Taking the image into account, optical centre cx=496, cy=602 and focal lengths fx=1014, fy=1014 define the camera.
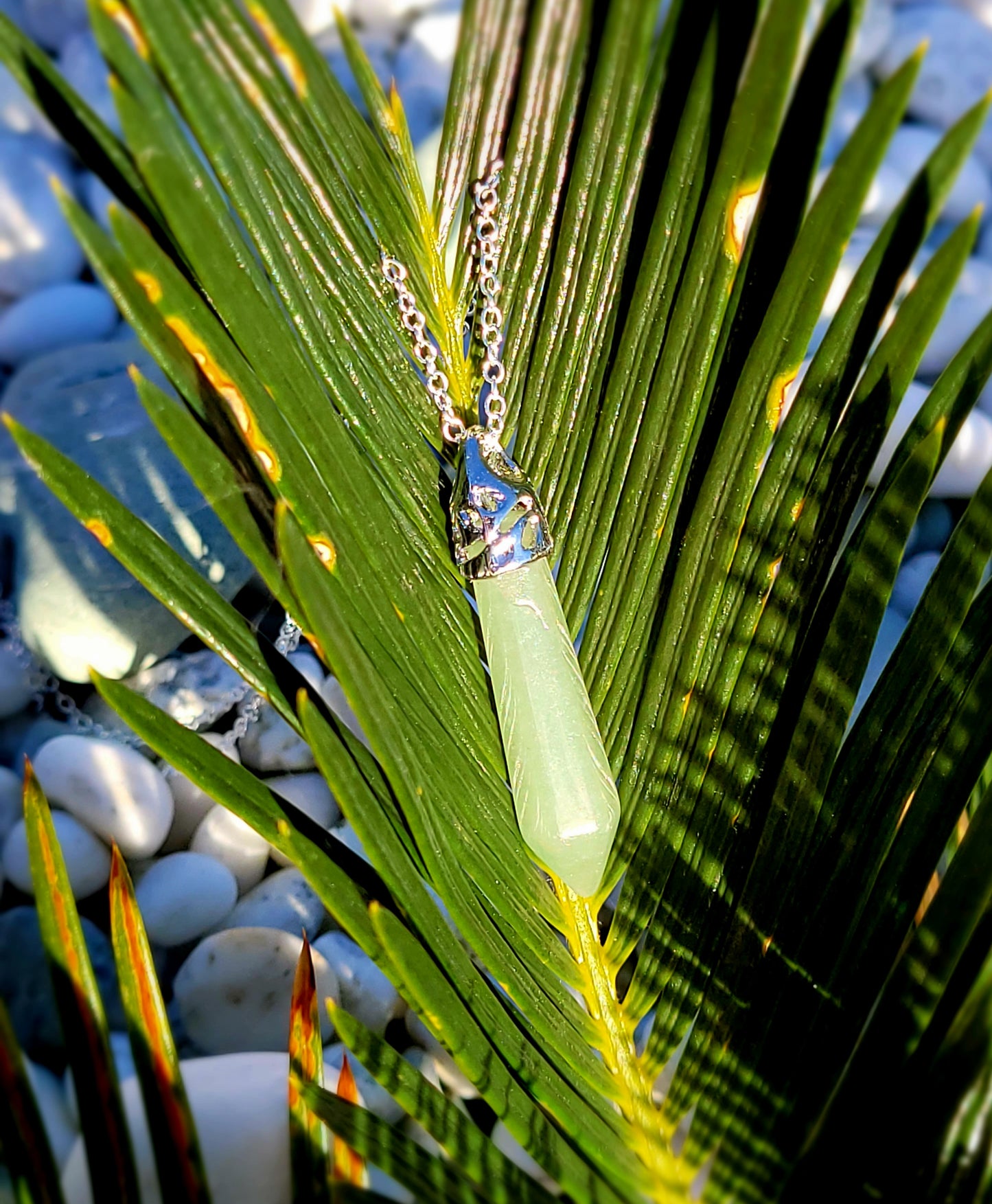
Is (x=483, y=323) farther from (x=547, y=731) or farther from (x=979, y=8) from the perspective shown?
(x=979, y=8)

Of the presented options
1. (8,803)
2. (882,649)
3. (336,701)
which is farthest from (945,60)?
(8,803)

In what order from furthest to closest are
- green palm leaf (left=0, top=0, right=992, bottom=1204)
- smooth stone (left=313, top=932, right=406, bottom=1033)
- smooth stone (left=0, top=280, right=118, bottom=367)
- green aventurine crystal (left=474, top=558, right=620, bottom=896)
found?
smooth stone (left=0, top=280, right=118, bottom=367) < smooth stone (left=313, top=932, right=406, bottom=1033) < green aventurine crystal (left=474, top=558, right=620, bottom=896) < green palm leaf (left=0, top=0, right=992, bottom=1204)

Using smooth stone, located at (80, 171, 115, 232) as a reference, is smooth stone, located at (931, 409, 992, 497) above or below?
below

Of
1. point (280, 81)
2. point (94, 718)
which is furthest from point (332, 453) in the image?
point (94, 718)

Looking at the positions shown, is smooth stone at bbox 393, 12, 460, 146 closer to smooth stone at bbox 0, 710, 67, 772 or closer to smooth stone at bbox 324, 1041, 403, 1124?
smooth stone at bbox 0, 710, 67, 772

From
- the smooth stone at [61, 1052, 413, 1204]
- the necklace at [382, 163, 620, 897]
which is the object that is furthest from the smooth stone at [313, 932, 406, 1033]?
the necklace at [382, 163, 620, 897]

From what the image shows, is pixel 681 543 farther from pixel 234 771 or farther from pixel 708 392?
pixel 234 771

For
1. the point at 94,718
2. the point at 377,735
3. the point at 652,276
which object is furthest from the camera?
the point at 94,718
